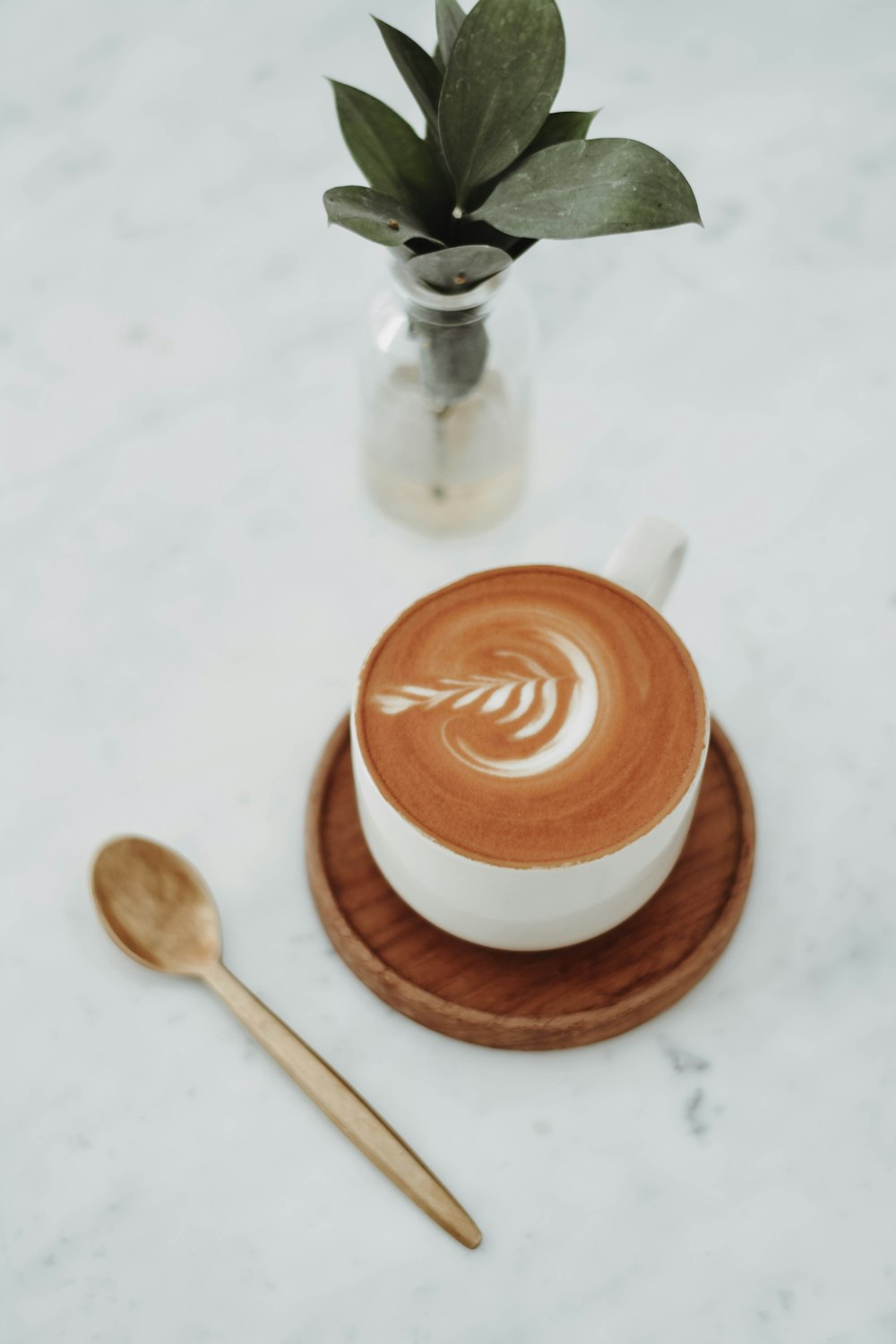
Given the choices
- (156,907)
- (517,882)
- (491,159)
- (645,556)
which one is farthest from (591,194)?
(156,907)

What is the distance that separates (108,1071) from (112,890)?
0.11m

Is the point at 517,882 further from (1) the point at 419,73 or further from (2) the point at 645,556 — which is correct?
(1) the point at 419,73

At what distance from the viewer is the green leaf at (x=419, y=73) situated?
0.69 metres

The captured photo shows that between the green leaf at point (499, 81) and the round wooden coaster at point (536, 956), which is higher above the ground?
the green leaf at point (499, 81)

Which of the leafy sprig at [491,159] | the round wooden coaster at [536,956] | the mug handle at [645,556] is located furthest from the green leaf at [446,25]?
the round wooden coaster at [536,956]

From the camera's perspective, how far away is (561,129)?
28.0 inches

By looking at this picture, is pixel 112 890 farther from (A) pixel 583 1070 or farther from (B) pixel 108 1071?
(A) pixel 583 1070

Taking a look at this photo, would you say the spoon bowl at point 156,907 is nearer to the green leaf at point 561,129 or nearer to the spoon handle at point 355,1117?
the spoon handle at point 355,1117

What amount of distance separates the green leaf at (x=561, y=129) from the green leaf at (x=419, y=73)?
6 centimetres

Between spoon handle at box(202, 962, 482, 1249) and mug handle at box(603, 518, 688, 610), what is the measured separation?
33cm

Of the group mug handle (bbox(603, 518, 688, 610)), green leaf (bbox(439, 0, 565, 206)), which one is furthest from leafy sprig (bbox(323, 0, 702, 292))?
mug handle (bbox(603, 518, 688, 610))

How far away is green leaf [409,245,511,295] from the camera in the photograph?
68 centimetres

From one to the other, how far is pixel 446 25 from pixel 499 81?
0.05m

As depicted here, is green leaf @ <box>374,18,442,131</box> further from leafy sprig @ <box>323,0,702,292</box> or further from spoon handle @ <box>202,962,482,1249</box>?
spoon handle @ <box>202,962,482,1249</box>
